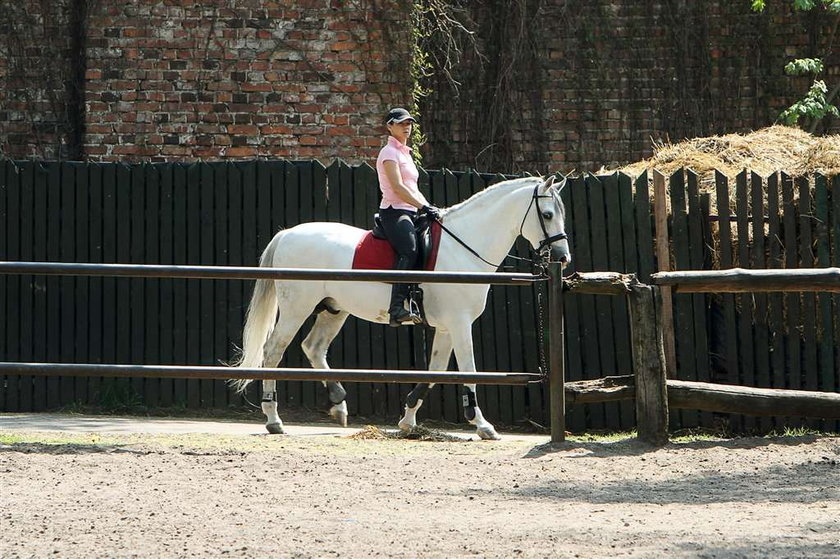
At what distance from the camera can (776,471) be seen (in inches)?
313

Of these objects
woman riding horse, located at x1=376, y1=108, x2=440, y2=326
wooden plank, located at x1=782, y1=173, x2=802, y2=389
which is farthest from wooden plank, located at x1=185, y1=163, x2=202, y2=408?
wooden plank, located at x1=782, y1=173, x2=802, y2=389

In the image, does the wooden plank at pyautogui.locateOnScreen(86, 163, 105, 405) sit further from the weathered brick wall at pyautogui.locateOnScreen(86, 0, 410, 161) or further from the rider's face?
the rider's face

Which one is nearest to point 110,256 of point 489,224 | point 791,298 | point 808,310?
point 489,224

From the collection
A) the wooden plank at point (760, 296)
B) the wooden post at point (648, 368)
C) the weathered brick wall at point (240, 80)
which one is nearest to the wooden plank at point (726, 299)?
the wooden plank at point (760, 296)

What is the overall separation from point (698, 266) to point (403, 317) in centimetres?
290

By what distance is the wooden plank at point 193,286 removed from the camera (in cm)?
1172

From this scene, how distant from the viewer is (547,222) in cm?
998

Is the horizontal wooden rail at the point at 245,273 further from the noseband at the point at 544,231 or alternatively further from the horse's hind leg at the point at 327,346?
the horse's hind leg at the point at 327,346

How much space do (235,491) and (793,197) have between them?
6.16 metres

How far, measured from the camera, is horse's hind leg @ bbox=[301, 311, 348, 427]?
10625 millimetres

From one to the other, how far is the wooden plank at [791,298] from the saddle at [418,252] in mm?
3174

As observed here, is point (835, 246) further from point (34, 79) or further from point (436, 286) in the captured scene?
point (34, 79)

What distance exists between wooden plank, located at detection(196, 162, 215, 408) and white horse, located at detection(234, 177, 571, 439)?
1276 mm

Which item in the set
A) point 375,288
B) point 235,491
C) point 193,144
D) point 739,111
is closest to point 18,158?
point 193,144
